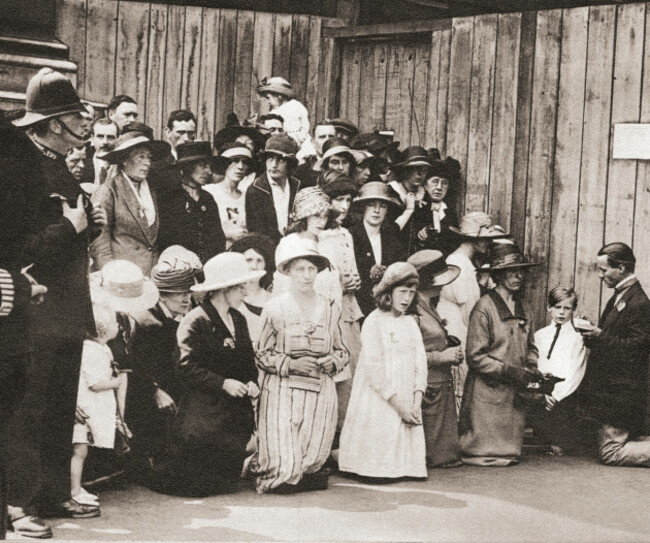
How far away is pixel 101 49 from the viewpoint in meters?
11.0

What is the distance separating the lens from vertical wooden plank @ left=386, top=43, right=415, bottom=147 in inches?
435

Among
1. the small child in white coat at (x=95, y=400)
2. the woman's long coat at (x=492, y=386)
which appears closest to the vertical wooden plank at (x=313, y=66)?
the woman's long coat at (x=492, y=386)

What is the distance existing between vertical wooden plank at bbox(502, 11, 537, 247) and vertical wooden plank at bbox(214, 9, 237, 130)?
9.79ft

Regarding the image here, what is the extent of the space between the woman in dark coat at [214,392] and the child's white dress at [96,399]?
0.48 m

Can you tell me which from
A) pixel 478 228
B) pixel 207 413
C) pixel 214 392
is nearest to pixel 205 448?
pixel 207 413

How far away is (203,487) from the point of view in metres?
6.93

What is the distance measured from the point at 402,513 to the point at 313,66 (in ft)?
19.9

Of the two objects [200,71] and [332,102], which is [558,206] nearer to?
[332,102]

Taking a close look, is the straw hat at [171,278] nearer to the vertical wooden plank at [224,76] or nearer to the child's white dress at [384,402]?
the child's white dress at [384,402]

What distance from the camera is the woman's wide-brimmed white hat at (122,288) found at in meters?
7.12

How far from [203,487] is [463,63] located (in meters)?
5.11

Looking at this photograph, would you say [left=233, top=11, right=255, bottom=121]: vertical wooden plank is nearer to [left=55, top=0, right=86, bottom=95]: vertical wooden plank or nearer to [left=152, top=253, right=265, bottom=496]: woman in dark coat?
[left=55, top=0, right=86, bottom=95]: vertical wooden plank

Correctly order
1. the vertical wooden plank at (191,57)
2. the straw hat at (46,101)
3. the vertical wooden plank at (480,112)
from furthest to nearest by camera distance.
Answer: the vertical wooden plank at (191,57)
the vertical wooden plank at (480,112)
the straw hat at (46,101)

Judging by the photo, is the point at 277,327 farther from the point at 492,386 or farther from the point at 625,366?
the point at 625,366
